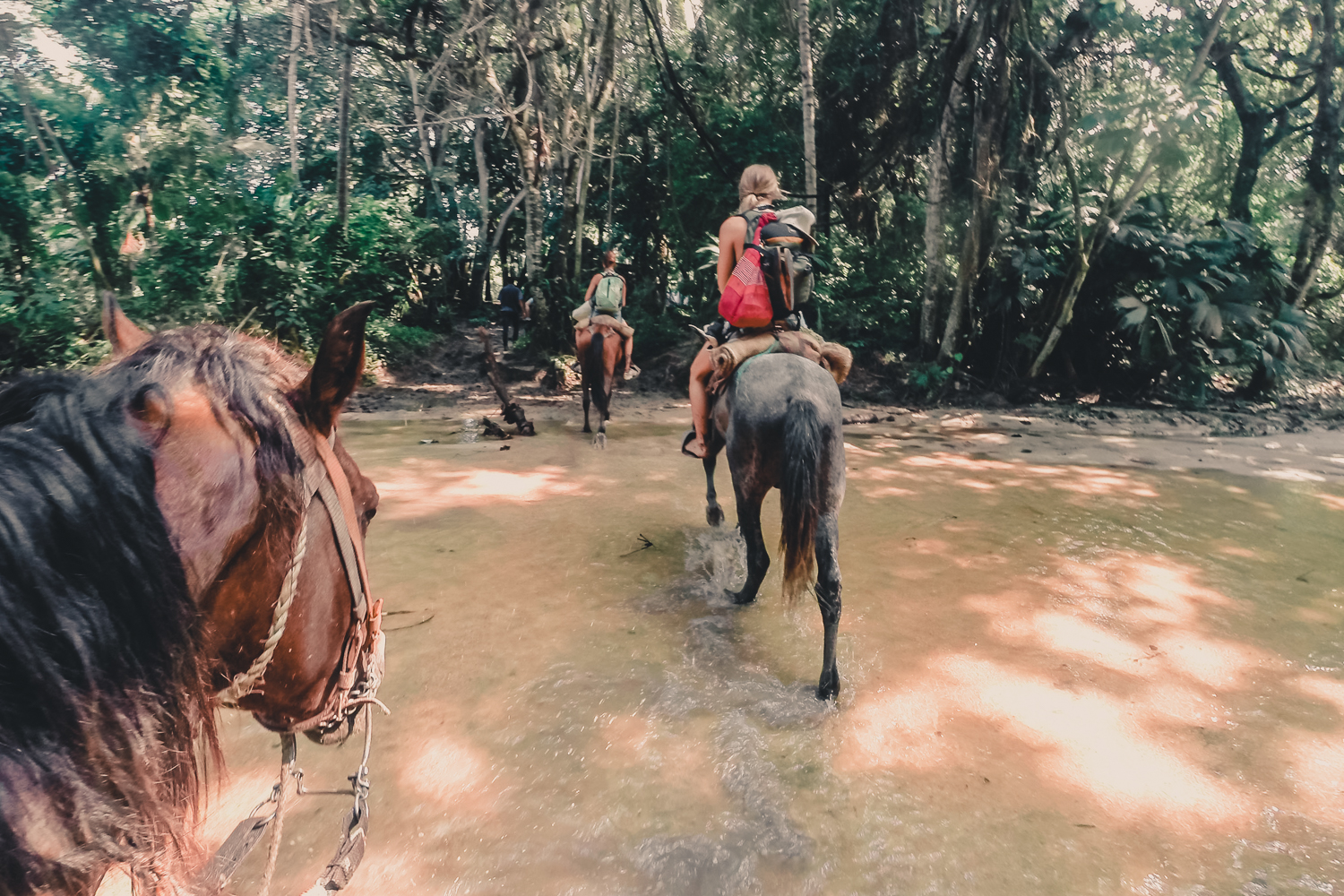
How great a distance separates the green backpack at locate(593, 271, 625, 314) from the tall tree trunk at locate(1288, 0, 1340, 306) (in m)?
10.3

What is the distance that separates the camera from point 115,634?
82 centimetres

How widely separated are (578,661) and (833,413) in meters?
1.78

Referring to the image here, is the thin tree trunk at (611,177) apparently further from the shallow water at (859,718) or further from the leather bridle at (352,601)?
the leather bridle at (352,601)

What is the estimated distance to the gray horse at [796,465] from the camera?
3.32 meters

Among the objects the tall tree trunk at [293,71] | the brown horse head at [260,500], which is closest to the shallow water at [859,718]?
the brown horse head at [260,500]

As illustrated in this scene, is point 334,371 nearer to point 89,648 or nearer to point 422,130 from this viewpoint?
point 89,648

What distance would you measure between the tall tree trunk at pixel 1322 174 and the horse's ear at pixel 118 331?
1409cm

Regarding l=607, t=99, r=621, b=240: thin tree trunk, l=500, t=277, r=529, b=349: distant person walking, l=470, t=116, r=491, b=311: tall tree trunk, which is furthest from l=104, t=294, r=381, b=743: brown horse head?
l=470, t=116, r=491, b=311: tall tree trunk

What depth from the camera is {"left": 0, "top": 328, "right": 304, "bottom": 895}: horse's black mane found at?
716 mm

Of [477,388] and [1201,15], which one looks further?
[477,388]

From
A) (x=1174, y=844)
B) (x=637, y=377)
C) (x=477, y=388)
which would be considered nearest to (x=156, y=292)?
(x=477, y=388)

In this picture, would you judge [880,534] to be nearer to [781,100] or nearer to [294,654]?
[294,654]

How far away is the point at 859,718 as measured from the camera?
3.04m

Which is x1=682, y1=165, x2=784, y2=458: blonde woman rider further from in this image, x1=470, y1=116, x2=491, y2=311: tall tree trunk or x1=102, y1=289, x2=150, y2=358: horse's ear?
x1=470, y1=116, x2=491, y2=311: tall tree trunk
